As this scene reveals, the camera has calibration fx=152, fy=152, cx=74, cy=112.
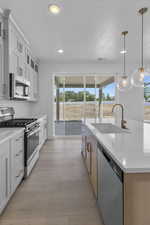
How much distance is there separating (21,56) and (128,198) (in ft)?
11.2

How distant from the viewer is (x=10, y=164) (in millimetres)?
2014

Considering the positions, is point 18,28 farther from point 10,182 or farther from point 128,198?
point 128,198

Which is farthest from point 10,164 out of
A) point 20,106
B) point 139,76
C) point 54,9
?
point 20,106

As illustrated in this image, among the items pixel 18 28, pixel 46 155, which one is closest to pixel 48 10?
pixel 18 28

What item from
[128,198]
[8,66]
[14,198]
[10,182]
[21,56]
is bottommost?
[14,198]

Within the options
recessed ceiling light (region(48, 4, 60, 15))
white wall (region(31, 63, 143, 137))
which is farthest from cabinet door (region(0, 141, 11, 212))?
white wall (region(31, 63, 143, 137))

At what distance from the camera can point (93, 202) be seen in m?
2.06

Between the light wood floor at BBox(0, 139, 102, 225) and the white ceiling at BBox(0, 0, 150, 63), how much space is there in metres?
2.85

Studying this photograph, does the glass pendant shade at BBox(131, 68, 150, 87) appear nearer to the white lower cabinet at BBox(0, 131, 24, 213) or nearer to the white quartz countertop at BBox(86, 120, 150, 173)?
the white quartz countertop at BBox(86, 120, 150, 173)

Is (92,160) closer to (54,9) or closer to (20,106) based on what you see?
(54,9)

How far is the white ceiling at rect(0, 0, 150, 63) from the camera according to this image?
7.66 ft

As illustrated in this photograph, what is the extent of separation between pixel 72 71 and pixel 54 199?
175 inches

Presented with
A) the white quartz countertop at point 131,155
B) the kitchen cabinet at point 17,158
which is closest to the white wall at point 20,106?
the kitchen cabinet at point 17,158

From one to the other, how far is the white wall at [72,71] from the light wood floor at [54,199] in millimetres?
2583
